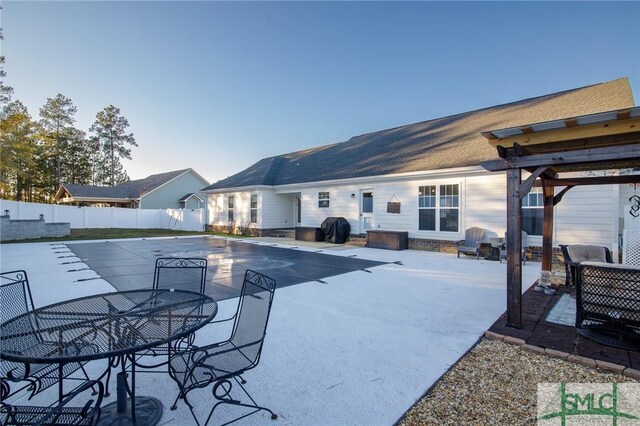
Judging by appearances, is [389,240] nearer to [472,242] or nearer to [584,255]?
[472,242]

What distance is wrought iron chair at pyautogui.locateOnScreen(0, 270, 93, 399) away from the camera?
6.51 ft

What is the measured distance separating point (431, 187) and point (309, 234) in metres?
6.39

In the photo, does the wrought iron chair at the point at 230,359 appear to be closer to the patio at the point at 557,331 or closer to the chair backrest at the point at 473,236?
the patio at the point at 557,331

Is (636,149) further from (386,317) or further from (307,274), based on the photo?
(307,274)

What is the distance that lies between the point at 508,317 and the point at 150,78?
1549 centimetres

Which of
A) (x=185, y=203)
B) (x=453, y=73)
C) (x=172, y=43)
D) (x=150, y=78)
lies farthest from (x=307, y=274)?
(x=185, y=203)

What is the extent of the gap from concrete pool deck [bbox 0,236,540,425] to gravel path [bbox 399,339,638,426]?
0.44 ft

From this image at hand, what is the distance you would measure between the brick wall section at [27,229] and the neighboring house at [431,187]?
9846mm

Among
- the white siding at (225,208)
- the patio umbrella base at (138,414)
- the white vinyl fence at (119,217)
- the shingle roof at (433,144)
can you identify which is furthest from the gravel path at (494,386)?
the white vinyl fence at (119,217)

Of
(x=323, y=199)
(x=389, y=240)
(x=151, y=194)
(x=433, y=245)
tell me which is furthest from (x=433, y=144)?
(x=151, y=194)

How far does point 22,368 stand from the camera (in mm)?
2117

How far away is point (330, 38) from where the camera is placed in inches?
510

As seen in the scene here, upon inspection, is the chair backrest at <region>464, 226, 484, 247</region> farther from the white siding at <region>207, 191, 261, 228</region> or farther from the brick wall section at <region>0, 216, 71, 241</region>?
the brick wall section at <region>0, 216, 71, 241</region>

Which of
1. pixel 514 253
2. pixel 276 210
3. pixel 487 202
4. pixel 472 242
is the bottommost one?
pixel 472 242
